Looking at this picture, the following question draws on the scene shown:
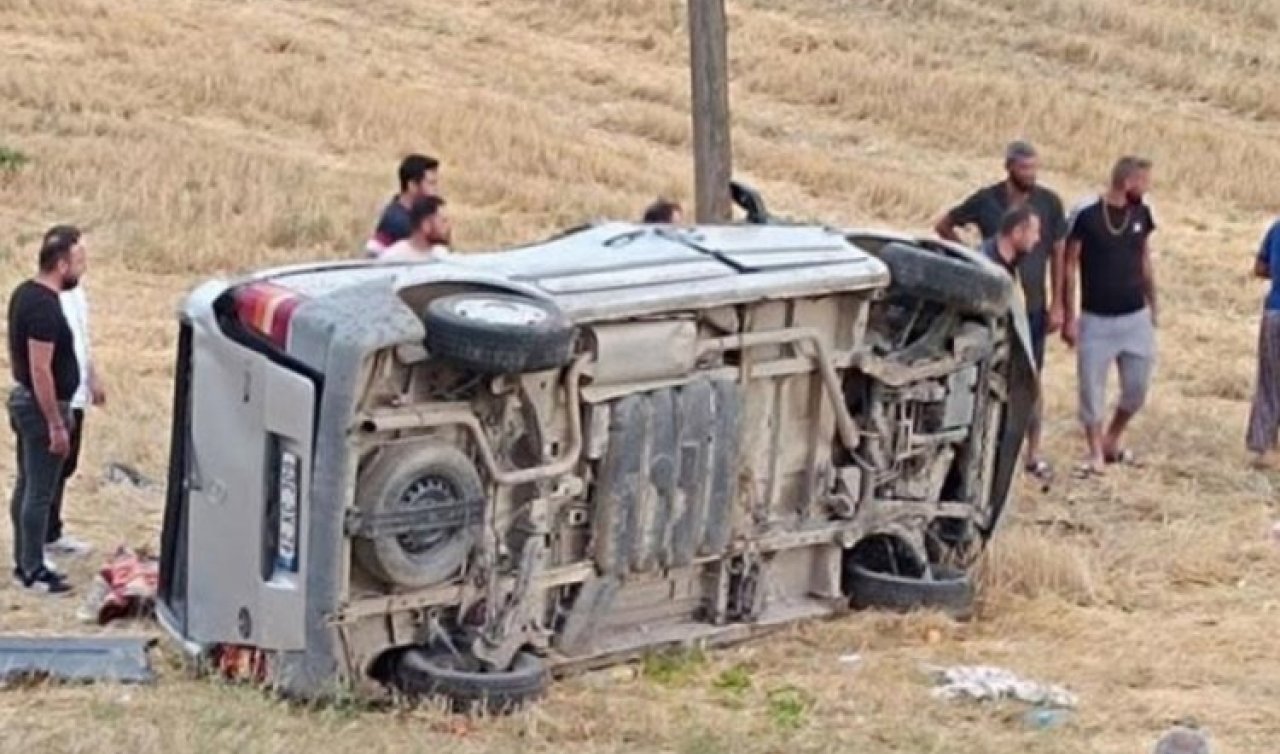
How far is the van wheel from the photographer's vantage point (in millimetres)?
8594

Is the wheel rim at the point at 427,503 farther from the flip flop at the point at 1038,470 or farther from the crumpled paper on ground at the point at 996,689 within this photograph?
the flip flop at the point at 1038,470

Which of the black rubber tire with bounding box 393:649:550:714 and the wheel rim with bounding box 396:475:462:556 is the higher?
the wheel rim with bounding box 396:475:462:556

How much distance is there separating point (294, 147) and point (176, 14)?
576 centimetres

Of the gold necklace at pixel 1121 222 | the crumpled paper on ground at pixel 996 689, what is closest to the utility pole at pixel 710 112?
the gold necklace at pixel 1121 222

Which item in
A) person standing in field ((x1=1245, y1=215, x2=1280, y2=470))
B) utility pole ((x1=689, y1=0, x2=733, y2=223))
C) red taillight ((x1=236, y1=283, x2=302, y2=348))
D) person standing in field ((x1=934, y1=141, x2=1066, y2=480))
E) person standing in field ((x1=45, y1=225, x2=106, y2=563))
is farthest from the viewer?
utility pole ((x1=689, y1=0, x2=733, y2=223))

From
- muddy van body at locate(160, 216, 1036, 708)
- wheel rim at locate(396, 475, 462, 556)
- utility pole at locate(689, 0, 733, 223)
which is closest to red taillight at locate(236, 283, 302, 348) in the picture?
muddy van body at locate(160, 216, 1036, 708)

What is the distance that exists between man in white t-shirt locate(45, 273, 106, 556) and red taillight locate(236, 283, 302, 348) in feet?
3.87

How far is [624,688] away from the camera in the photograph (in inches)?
365

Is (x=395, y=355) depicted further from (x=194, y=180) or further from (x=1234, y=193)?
(x=1234, y=193)

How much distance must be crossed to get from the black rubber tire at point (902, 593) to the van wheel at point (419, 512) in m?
2.04

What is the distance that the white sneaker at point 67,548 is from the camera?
10.7 meters

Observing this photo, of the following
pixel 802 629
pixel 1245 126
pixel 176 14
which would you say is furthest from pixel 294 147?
pixel 802 629

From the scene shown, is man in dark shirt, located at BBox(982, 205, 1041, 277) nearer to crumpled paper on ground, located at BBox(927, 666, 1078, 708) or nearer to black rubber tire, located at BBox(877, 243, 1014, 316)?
black rubber tire, located at BBox(877, 243, 1014, 316)

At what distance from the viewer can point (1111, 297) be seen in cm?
1296
